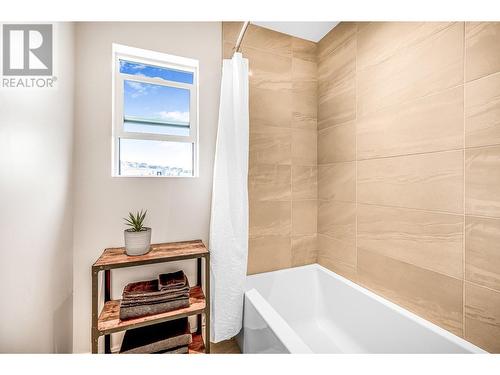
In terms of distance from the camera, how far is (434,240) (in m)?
1.03

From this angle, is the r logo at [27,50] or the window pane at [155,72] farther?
the window pane at [155,72]

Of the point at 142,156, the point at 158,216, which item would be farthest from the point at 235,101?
the point at 158,216

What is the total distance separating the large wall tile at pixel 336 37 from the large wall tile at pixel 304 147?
23.5 inches

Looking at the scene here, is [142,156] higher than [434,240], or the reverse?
[142,156]

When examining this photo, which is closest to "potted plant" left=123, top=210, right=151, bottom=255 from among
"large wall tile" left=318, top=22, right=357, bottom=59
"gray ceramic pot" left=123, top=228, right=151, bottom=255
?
"gray ceramic pot" left=123, top=228, right=151, bottom=255

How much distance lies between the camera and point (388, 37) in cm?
121

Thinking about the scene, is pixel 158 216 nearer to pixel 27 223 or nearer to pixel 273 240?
pixel 27 223

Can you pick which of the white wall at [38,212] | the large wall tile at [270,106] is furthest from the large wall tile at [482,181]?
the white wall at [38,212]

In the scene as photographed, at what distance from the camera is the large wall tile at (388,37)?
1052 millimetres

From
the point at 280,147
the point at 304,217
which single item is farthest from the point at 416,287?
the point at 280,147

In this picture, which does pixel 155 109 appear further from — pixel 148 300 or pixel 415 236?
pixel 415 236

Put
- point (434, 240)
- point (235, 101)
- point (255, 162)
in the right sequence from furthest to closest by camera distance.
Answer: point (255, 162)
point (235, 101)
point (434, 240)

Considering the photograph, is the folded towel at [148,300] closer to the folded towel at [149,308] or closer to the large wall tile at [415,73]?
the folded towel at [149,308]
